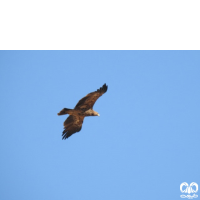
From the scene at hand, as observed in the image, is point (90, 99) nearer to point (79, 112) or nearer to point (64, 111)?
point (79, 112)

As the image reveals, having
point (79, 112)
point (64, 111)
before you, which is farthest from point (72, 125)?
point (64, 111)

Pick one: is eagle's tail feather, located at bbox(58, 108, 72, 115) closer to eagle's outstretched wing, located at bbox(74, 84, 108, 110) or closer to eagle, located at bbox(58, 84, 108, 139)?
eagle, located at bbox(58, 84, 108, 139)

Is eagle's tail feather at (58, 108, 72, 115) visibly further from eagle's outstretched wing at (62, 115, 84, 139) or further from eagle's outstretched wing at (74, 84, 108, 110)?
eagle's outstretched wing at (62, 115, 84, 139)

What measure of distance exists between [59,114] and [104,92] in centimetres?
195

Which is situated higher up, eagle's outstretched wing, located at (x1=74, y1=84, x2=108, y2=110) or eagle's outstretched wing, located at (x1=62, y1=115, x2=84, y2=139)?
eagle's outstretched wing, located at (x1=74, y1=84, x2=108, y2=110)

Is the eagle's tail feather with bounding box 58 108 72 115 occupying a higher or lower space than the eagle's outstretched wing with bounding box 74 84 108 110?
lower

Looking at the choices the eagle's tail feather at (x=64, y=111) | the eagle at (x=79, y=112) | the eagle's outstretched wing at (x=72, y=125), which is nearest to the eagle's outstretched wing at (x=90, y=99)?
the eagle at (x=79, y=112)

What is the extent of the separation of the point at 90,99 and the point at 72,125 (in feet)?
5.86

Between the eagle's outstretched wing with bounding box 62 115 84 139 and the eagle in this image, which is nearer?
the eagle

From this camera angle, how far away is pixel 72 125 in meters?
12.5

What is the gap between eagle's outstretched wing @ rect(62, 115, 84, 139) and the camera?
40.5ft

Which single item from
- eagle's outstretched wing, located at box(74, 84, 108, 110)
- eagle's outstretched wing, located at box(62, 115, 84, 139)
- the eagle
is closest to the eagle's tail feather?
the eagle

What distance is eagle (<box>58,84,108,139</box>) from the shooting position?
36.8 ft
